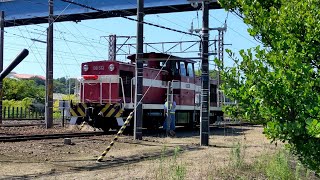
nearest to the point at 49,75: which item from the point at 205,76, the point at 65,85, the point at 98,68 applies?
the point at 98,68

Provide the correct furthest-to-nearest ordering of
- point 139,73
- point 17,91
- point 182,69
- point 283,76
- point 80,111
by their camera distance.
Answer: point 17,91 → point 182,69 → point 80,111 → point 139,73 → point 283,76

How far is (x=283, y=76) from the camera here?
174 inches

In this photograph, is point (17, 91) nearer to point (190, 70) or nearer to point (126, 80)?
point (190, 70)

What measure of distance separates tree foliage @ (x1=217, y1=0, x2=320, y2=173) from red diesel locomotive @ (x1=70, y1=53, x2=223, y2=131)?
13.5 meters

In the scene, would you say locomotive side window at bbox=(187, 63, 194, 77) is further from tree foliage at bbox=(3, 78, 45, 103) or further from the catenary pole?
tree foliage at bbox=(3, 78, 45, 103)

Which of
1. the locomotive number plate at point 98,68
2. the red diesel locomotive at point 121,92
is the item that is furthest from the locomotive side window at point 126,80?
the locomotive number plate at point 98,68

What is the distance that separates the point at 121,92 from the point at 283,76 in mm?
16001

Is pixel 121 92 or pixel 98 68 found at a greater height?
pixel 98 68

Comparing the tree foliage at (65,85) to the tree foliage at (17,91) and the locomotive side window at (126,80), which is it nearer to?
the locomotive side window at (126,80)

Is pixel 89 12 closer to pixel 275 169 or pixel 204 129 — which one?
pixel 204 129

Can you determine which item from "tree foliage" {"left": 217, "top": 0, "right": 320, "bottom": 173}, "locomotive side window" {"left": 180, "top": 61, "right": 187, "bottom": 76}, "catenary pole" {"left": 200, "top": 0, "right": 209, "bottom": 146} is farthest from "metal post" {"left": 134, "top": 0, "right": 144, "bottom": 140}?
"tree foliage" {"left": 217, "top": 0, "right": 320, "bottom": 173}

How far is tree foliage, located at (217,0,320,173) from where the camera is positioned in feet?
14.4

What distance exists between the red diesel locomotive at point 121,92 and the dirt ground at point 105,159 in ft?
12.7

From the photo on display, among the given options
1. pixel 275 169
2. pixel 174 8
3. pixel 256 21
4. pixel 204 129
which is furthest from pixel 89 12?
pixel 256 21
